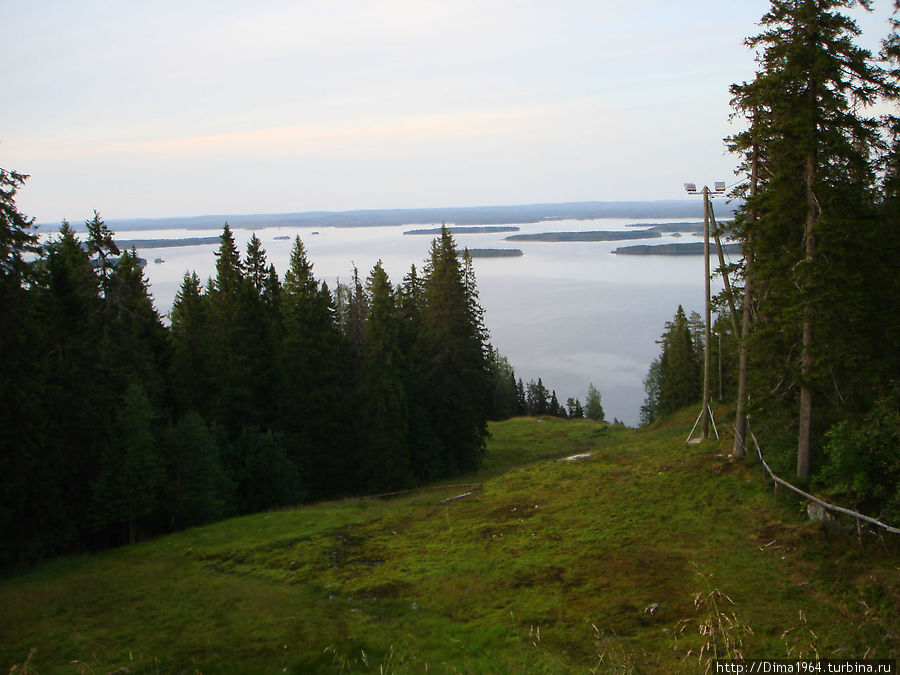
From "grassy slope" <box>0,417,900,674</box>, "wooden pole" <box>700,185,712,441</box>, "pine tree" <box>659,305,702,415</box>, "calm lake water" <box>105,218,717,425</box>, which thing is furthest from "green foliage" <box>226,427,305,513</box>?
"calm lake water" <box>105,218,717,425</box>

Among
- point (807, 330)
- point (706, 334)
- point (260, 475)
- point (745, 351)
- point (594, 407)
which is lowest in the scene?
point (594, 407)

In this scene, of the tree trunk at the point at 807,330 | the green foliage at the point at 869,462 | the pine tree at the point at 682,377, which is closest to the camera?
the green foliage at the point at 869,462

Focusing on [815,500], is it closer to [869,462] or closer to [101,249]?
[869,462]

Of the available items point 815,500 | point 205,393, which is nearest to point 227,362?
point 205,393

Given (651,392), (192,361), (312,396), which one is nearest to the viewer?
(192,361)

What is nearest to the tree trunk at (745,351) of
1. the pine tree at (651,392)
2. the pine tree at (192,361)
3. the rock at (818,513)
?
the rock at (818,513)

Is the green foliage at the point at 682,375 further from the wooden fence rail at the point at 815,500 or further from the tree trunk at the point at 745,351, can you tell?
the wooden fence rail at the point at 815,500

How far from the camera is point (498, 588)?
11906mm

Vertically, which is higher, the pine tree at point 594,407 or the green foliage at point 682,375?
the green foliage at point 682,375

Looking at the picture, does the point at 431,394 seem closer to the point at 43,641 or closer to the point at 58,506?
the point at 58,506

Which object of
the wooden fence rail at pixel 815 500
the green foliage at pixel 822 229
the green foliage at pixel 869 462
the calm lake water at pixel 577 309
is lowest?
the calm lake water at pixel 577 309

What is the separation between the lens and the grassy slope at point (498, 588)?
8.95m

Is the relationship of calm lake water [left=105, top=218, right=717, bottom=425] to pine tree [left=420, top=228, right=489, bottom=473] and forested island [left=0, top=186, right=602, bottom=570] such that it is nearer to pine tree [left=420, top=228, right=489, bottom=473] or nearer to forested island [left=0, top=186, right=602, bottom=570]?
pine tree [left=420, top=228, right=489, bottom=473]

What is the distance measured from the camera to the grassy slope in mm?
8953
